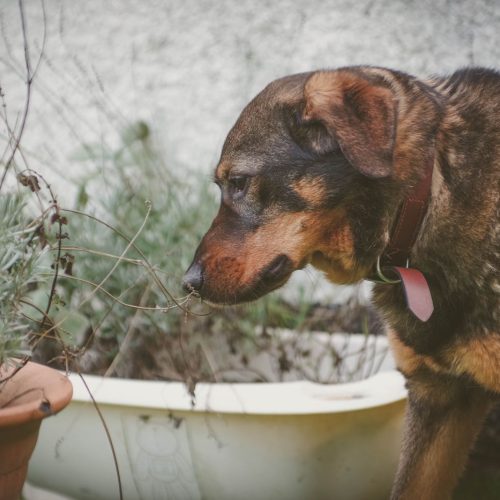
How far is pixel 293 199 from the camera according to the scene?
2180 millimetres

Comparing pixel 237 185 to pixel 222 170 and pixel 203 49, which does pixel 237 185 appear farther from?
pixel 203 49

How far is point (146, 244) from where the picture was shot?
302 cm

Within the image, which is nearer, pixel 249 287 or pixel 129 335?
pixel 249 287

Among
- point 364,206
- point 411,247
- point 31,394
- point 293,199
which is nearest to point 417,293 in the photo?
point 411,247

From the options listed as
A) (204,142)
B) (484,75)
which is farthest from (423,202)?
(204,142)

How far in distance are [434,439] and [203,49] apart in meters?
2.50

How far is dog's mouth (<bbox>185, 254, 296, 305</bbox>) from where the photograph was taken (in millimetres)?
2195

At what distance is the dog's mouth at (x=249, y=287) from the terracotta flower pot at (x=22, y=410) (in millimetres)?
458

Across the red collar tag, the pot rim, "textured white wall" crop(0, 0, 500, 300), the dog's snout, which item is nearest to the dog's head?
the dog's snout

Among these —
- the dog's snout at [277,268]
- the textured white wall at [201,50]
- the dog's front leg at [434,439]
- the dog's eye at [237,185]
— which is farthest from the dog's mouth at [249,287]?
the textured white wall at [201,50]

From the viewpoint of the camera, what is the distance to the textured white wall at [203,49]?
4.04 meters

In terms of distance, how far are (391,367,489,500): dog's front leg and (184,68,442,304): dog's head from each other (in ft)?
1.82

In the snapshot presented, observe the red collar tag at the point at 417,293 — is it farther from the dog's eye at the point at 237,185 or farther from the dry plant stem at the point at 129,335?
the dry plant stem at the point at 129,335

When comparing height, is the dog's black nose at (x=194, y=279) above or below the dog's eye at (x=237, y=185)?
below
